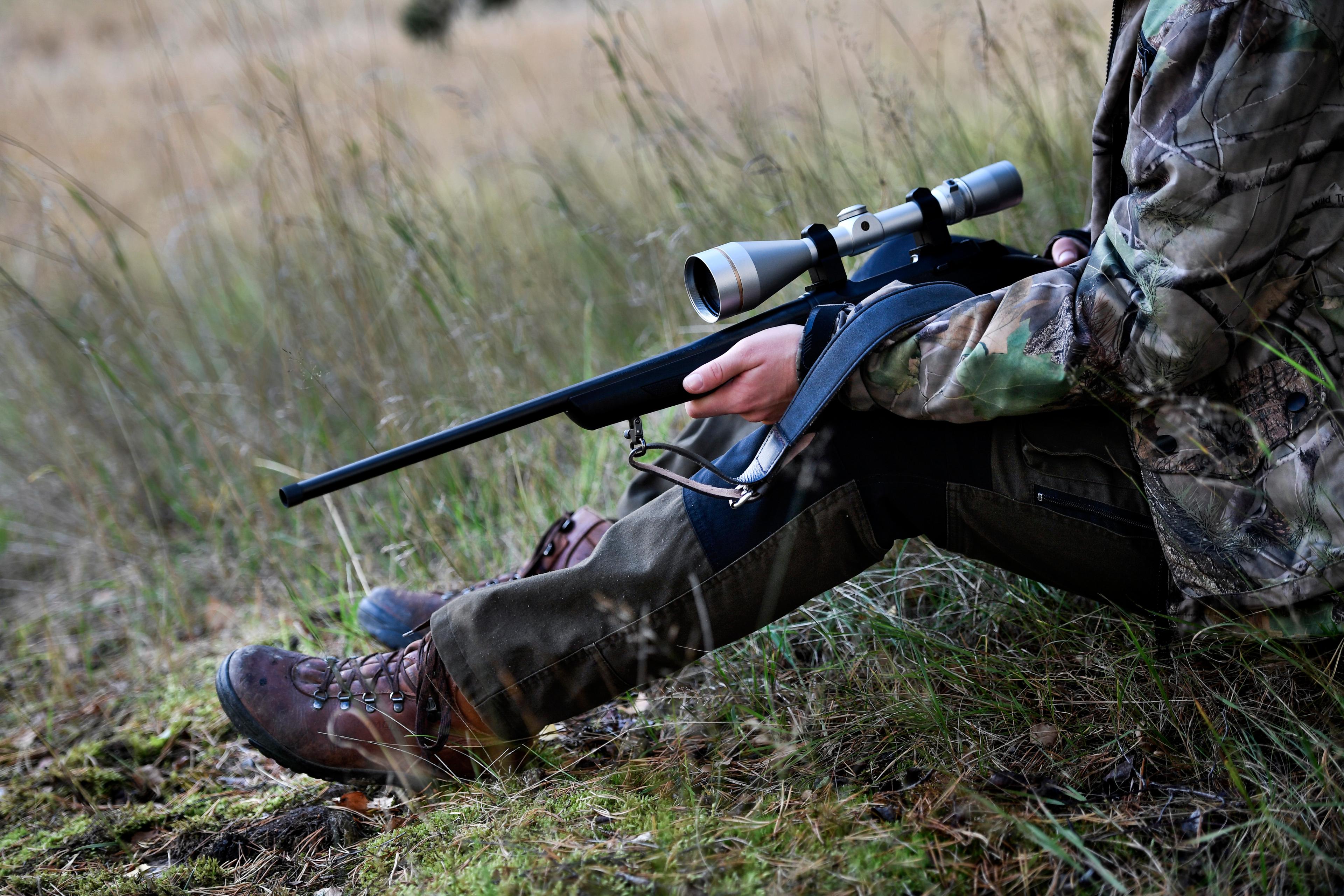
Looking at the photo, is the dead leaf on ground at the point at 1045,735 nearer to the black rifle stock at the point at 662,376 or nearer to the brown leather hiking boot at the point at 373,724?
the black rifle stock at the point at 662,376

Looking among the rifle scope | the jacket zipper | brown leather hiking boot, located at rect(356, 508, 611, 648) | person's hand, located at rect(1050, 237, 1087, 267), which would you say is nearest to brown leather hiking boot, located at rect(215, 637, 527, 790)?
brown leather hiking boot, located at rect(356, 508, 611, 648)

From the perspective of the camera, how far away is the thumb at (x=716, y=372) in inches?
69.2

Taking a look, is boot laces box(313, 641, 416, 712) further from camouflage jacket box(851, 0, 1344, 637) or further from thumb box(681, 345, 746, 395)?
camouflage jacket box(851, 0, 1344, 637)

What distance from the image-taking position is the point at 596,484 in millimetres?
3115

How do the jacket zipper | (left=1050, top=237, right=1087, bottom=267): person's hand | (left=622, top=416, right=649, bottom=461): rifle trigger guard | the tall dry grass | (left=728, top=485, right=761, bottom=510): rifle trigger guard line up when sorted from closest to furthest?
1. the jacket zipper
2. (left=728, top=485, right=761, bottom=510): rifle trigger guard
3. (left=622, top=416, right=649, bottom=461): rifle trigger guard
4. (left=1050, top=237, right=1087, bottom=267): person's hand
5. the tall dry grass

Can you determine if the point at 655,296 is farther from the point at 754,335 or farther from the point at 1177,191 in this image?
the point at 1177,191

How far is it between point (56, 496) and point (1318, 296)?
502 cm

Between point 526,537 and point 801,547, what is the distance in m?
1.45

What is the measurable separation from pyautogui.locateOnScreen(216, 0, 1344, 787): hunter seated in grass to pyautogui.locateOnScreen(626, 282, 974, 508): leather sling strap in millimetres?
28

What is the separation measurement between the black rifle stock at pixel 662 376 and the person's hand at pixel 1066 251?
0.06 metres

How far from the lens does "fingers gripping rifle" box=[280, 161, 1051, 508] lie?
1.74 m

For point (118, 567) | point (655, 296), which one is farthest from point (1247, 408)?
point (118, 567)

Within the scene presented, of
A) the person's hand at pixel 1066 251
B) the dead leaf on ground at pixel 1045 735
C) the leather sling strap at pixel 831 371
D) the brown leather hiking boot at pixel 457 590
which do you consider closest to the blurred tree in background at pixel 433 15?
the brown leather hiking boot at pixel 457 590

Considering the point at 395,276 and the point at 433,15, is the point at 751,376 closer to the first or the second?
the point at 395,276
